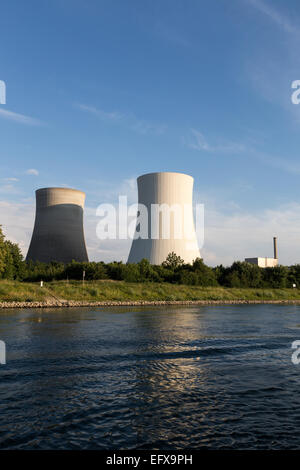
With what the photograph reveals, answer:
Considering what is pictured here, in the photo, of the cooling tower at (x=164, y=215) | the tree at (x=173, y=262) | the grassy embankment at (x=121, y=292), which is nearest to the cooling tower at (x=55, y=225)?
the grassy embankment at (x=121, y=292)

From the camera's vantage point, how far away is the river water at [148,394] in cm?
440

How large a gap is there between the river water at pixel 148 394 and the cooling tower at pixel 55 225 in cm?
2870

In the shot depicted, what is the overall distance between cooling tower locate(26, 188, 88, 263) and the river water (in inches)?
1130

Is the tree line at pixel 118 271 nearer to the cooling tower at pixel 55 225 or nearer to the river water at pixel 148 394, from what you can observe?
the cooling tower at pixel 55 225

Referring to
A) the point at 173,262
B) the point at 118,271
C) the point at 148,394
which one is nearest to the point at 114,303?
the point at 118,271

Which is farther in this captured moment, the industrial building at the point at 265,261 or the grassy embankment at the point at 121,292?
the industrial building at the point at 265,261

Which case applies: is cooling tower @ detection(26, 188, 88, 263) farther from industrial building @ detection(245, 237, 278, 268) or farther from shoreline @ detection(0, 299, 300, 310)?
industrial building @ detection(245, 237, 278, 268)

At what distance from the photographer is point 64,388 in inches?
251

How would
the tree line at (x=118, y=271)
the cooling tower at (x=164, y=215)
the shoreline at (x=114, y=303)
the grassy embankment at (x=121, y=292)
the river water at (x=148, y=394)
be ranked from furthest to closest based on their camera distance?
the tree line at (x=118, y=271) < the cooling tower at (x=164, y=215) < the grassy embankment at (x=121, y=292) < the shoreline at (x=114, y=303) < the river water at (x=148, y=394)

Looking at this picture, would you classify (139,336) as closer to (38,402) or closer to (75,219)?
(38,402)

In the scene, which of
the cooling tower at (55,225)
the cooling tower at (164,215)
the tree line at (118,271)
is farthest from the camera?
the tree line at (118,271)
